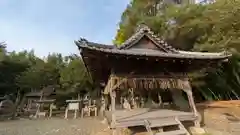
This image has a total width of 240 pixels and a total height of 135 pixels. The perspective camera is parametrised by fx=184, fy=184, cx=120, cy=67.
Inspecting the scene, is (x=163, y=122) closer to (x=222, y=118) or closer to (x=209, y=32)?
(x=222, y=118)

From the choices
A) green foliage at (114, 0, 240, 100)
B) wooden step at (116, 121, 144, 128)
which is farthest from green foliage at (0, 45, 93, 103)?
wooden step at (116, 121, 144, 128)

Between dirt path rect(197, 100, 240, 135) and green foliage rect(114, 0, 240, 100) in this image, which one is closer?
dirt path rect(197, 100, 240, 135)

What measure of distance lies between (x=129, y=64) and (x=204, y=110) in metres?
4.66

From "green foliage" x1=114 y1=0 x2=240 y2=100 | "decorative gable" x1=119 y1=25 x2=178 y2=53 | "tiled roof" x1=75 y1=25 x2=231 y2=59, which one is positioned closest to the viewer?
"tiled roof" x1=75 y1=25 x2=231 y2=59

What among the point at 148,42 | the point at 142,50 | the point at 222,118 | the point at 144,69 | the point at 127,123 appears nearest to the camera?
the point at 127,123

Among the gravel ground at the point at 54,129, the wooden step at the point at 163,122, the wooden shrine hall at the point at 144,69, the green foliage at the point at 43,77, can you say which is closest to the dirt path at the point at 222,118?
the wooden shrine hall at the point at 144,69

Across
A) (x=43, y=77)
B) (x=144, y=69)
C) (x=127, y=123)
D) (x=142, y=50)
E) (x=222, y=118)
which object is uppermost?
(x=43, y=77)

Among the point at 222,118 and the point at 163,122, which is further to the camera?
the point at 222,118

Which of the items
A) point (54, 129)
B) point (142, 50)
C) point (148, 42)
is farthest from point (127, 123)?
point (54, 129)

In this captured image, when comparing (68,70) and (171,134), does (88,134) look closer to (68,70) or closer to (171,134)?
(171,134)

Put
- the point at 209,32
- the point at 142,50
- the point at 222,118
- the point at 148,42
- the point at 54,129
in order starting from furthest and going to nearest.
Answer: the point at 209,32 → the point at 54,129 → the point at 148,42 → the point at 142,50 → the point at 222,118

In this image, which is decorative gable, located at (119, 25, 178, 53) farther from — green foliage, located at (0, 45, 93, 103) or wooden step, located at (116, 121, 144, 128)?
green foliage, located at (0, 45, 93, 103)

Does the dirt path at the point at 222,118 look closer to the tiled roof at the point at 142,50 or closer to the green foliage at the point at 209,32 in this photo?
the tiled roof at the point at 142,50

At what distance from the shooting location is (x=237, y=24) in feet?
32.7
